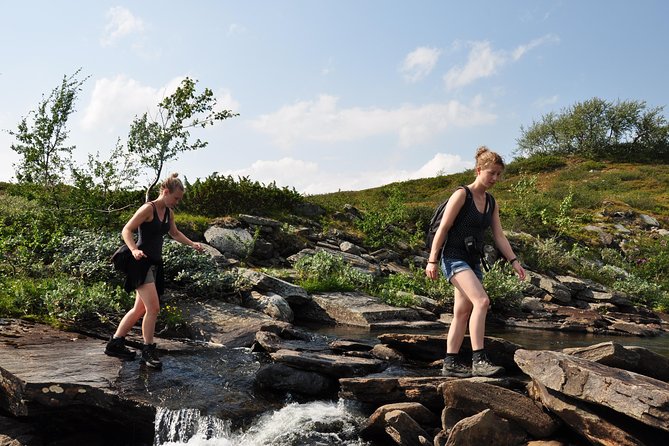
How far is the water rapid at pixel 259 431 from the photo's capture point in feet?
16.6

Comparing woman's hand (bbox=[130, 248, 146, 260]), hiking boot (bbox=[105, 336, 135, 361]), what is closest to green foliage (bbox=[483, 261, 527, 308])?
hiking boot (bbox=[105, 336, 135, 361])

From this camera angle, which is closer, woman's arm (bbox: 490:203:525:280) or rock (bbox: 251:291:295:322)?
woman's arm (bbox: 490:203:525:280)

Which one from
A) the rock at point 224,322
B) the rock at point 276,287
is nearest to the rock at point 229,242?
the rock at point 276,287

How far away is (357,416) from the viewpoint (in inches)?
217

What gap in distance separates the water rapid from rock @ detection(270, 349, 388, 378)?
79 cm

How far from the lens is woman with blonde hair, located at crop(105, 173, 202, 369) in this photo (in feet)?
20.1

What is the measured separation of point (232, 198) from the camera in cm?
1895

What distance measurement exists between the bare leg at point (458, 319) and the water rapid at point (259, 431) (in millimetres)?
1278

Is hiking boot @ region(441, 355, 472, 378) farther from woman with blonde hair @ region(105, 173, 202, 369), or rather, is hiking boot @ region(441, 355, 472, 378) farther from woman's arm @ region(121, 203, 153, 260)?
woman's arm @ region(121, 203, 153, 260)

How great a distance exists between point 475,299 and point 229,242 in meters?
→ 10.2

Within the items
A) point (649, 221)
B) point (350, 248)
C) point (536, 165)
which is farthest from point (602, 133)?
point (350, 248)

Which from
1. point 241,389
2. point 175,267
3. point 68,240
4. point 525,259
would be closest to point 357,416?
point 241,389

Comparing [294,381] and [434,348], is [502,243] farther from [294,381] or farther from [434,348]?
[294,381]

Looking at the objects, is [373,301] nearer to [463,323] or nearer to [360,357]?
[360,357]
